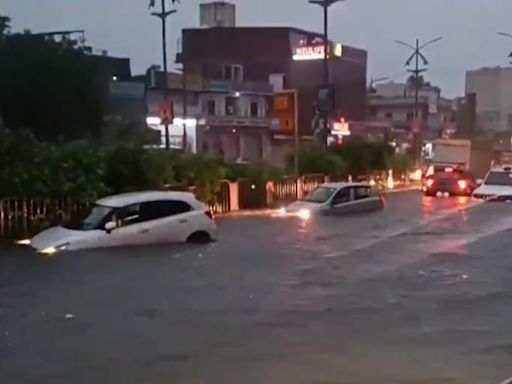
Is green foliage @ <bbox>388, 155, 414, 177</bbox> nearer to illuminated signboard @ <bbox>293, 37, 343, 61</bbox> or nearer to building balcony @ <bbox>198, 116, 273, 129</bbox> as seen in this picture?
building balcony @ <bbox>198, 116, 273, 129</bbox>

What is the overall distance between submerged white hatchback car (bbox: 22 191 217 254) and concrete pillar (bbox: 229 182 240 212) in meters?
16.3

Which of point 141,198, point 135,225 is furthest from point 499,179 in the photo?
point 135,225

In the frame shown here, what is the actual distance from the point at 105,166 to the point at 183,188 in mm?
5003

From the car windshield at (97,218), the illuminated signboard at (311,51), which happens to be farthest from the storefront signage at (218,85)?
the car windshield at (97,218)

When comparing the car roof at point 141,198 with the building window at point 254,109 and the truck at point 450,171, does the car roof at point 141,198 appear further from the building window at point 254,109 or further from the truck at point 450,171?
the building window at point 254,109

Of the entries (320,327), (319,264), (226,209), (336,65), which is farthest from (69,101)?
(336,65)

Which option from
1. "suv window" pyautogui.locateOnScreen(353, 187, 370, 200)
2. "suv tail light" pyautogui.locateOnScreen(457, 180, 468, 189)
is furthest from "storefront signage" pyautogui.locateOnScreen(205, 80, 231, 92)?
"suv window" pyautogui.locateOnScreen(353, 187, 370, 200)

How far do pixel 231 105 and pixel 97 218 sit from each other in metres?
66.4

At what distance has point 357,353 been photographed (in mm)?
13086

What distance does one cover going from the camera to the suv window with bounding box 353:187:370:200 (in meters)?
41.9

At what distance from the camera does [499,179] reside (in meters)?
55.5

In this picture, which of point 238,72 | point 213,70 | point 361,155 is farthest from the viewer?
point 238,72

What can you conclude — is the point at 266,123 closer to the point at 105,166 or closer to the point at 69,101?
the point at 69,101

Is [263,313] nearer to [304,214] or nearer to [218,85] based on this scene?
[304,214]
